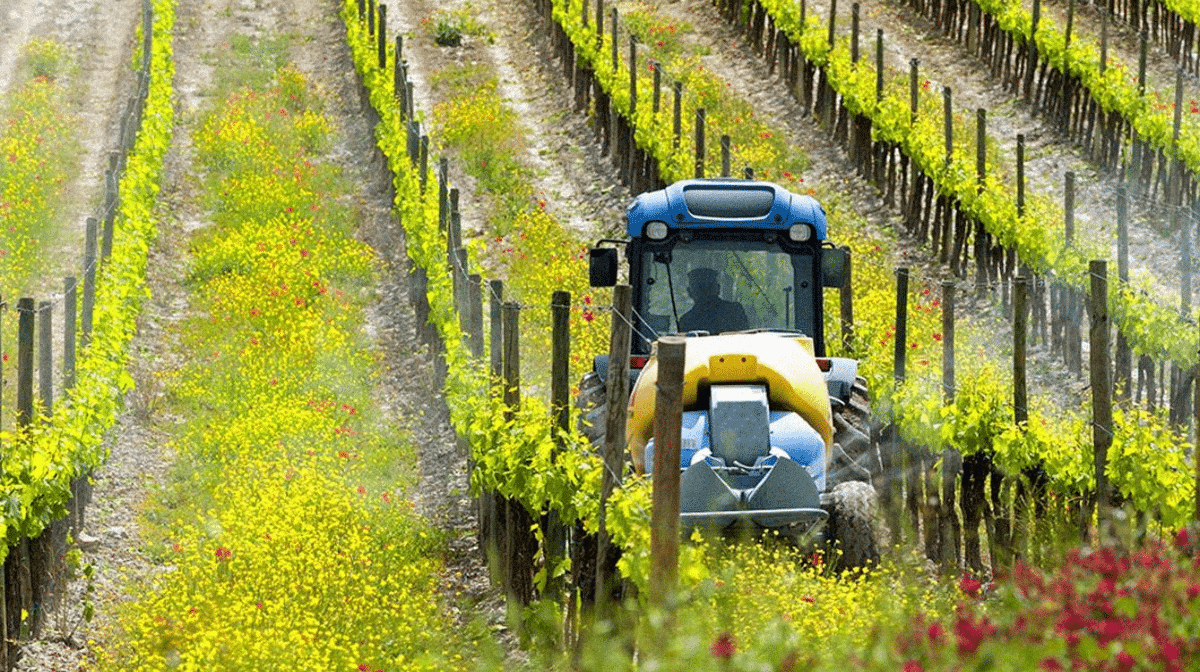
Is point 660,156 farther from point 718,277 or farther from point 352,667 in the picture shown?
point 352,667

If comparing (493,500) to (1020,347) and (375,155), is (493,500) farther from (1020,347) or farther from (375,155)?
(375,155)

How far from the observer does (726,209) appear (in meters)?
12.0

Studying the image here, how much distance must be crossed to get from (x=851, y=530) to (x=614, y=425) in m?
2.24

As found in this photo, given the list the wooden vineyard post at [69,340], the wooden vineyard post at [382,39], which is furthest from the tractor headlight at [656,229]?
the wooden vineyard post at [382,39]

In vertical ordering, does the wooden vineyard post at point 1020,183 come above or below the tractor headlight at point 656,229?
below

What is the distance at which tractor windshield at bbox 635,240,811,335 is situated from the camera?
39.3 ft

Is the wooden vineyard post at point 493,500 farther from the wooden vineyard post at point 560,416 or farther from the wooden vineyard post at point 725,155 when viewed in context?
the wooden vineyard post at point 725,155

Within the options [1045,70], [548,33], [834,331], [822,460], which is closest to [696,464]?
[822,460]

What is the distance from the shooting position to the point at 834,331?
15898 mm

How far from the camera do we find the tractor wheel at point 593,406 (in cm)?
1200

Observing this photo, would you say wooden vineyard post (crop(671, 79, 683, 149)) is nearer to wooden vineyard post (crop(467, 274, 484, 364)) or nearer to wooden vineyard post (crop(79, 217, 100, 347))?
wooden vineyard post (crop(79, 217, 100, 347))

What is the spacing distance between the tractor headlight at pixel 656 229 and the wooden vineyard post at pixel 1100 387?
2.84 m

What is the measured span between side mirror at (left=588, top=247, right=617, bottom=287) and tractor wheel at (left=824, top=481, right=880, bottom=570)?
2170 millimetres

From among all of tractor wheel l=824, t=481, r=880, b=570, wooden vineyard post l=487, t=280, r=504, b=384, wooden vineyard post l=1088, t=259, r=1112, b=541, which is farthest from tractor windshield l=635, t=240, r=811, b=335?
wooden vineyard post l=1088, t=259, r=1112, b=541
